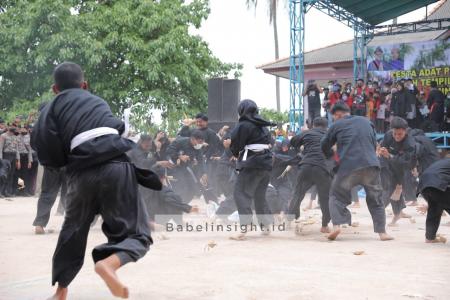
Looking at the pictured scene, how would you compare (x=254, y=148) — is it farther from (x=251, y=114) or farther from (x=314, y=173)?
(x=314, y=173)

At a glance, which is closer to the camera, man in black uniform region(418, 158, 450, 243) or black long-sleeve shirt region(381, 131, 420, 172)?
man in black uniform region(418, 158, 450, 243)

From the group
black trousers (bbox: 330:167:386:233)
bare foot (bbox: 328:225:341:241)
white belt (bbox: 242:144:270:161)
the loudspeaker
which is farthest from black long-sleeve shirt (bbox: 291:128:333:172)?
the loudspeaker

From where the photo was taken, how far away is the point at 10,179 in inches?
737

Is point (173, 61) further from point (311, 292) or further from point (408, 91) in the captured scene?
point (311, 292)

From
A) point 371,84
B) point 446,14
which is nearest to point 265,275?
point 371,84

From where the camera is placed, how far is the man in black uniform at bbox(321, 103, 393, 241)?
30.5ft

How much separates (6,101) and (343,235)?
64.5ft

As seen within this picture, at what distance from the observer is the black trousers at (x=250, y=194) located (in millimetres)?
9469

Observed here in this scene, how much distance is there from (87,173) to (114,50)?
70.3 feet

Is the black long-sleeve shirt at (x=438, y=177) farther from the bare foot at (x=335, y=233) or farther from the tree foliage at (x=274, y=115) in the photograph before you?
the tree foliage at (x=274, y=115)

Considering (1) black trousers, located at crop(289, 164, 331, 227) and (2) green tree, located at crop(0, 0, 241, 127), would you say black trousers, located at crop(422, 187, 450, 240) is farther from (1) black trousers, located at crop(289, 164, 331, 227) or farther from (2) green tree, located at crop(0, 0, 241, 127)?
(2) green tree, located at crop(0, 0, 241, 127)

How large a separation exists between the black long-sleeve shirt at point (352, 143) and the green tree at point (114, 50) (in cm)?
1619

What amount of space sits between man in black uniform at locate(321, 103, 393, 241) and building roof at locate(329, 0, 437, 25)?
14541 mm

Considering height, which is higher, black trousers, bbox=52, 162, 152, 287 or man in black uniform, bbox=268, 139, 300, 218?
black trousers, bbox=52, 162, 152, 287
